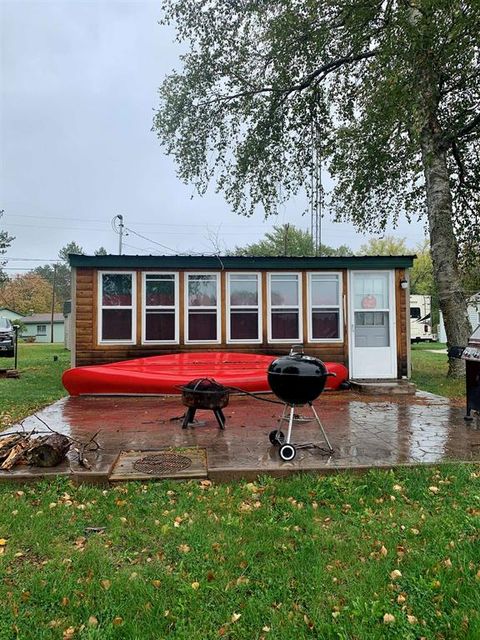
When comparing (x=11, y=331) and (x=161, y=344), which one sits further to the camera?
(x=11, y=331)

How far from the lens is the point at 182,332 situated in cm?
1015

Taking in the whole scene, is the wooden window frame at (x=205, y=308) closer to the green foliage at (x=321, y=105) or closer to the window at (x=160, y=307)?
the window at (x=160, y=307)

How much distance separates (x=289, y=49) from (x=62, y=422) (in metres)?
10.2

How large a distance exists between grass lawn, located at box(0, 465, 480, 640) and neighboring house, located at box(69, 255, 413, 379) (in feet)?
21.1

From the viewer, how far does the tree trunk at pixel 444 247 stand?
1074 centimetres

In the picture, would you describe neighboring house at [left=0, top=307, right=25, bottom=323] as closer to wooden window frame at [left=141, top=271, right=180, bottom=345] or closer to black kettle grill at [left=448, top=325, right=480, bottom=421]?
wooden window frame at [left=141, top=271, right=180, bottom=345]

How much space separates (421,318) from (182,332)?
24.0 metres

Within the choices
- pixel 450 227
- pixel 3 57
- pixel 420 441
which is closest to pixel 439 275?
pixel 450 227

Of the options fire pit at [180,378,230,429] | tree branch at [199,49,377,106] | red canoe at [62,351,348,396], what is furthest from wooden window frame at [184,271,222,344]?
tree branch at [199,49,377,106]

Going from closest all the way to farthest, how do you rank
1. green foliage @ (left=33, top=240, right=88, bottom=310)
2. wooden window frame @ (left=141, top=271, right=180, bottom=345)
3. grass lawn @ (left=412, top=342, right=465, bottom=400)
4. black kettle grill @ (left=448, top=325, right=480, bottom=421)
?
black kettle grill @ (left=448, top=325, right=480, bottom=421), grass lawn @ (left=412, top=342, right=465, bottom=400), wooden window frame @ (left=141, top=271, right=180, bottom=345), green foliage @ (left=33, top=240, right=88, bottom=310)

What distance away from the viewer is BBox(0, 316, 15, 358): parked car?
18406 millimetres

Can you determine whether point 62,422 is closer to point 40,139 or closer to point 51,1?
point 51,1

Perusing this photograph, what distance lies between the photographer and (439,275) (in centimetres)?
1099

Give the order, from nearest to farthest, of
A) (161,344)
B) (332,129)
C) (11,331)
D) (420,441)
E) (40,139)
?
1. (420,441)
2. (161,344)
3. (332,129)
4. (11,331)
5. (40,139)
